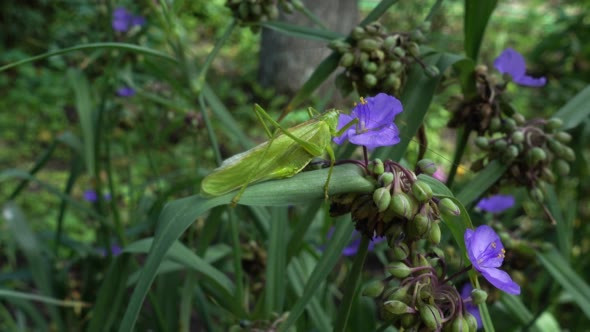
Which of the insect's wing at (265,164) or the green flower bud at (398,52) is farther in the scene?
the green flower bud at (398,52)

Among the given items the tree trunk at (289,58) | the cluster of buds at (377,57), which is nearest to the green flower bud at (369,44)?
the cluster of buds at (377,57)

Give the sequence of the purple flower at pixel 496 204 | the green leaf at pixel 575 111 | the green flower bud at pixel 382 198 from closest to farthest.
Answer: the green flower bud at pixel 382 198, the green leaf at pixel 575 111, the purple flower at pixel 496 204

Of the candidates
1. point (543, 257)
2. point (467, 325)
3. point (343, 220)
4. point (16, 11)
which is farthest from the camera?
point (16, 11)

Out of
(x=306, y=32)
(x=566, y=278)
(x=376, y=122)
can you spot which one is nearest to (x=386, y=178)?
(x=376, y=122)

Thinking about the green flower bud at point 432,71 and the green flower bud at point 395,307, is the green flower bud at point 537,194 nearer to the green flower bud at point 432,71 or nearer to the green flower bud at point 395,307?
the green flower bud at point 432,71

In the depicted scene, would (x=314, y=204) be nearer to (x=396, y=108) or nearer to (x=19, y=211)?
(x=396, y=108)

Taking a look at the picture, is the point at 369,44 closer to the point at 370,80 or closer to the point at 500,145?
the point at 370,80

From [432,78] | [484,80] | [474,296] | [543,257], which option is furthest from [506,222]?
[474,296]

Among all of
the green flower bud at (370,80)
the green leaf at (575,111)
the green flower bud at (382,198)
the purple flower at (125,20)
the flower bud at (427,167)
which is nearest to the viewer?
the green flower bud at (382,198)

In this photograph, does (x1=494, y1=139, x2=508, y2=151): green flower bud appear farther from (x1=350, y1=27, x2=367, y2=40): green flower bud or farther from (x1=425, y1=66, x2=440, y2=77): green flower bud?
(x1=350, y1=27, x2=367, y2=40): green flower bud
